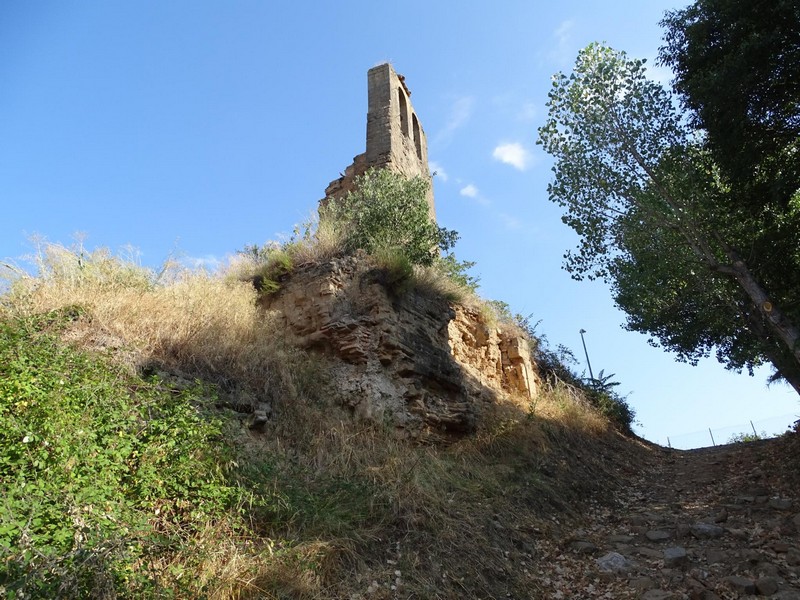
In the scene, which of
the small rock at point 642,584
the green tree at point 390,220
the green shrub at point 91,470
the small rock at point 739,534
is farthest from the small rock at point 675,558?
the green tree at point 390,220

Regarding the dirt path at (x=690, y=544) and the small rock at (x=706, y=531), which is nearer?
the dirt path at (x=690, y=544)

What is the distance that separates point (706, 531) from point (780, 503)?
158 cm

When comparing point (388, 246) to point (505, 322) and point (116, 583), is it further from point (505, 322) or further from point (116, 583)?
point (116, 583)

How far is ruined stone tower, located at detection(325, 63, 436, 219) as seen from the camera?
42.1ft

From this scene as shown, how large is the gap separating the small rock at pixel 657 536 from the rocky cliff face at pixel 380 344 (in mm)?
2779

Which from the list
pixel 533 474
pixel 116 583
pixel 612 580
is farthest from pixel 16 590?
pixel 533 474

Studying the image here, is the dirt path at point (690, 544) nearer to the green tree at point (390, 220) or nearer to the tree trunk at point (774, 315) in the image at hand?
the tree trunk at point (774, 315)

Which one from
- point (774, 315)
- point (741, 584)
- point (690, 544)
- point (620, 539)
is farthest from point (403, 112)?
point (741, 584)

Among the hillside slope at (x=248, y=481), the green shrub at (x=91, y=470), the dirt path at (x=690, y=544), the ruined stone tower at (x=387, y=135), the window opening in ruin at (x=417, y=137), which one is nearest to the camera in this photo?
the green shrub at (x=91, y=470)

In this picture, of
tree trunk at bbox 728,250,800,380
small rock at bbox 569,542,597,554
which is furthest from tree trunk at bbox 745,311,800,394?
small rock at bbox 569,542,597,554

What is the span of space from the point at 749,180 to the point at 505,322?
233 inches

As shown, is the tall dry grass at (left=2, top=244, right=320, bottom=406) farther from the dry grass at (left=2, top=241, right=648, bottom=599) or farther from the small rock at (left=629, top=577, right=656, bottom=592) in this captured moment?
the small rock at (left=629, top=577, right=656, bottom=592)

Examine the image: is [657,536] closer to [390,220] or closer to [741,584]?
[741,584]

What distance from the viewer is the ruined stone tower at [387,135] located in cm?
1282
